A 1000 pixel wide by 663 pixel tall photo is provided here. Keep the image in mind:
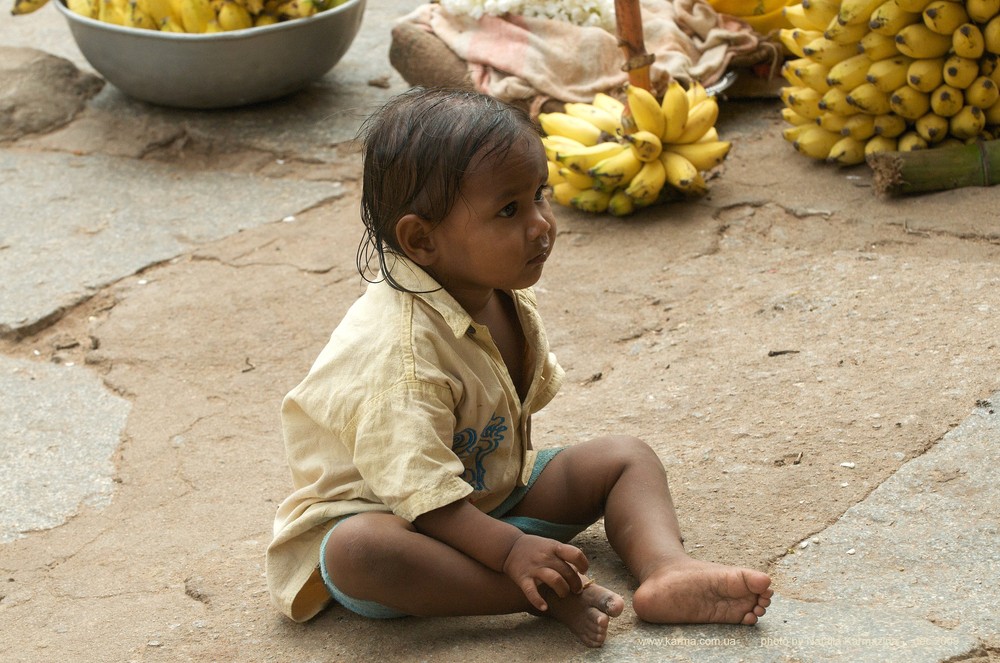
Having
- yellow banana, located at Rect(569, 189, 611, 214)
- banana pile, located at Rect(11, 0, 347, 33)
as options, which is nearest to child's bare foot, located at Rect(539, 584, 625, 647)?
yellow banana, located at Rect(569, 189, 611, 214)

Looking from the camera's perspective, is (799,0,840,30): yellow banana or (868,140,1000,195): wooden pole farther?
(799,0,840,30): yellow banana

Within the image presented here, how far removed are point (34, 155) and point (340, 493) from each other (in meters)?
3.45

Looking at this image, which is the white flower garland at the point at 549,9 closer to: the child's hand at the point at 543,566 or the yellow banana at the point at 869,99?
the yellow banana at the point at 869,99

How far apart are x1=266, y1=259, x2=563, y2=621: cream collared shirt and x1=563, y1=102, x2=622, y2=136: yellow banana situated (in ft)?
6.88

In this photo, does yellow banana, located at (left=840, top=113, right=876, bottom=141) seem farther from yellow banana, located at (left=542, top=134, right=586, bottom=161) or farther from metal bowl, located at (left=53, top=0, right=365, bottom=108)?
metal bowl, located at (left=53, top=0, right=365, bottom=108)

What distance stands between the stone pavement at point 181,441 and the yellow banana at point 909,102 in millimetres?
427

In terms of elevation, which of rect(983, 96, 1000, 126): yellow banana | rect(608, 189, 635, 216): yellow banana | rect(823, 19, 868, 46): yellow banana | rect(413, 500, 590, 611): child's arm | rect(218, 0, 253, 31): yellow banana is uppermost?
rect(218, 0, 253, 31): yellow banana

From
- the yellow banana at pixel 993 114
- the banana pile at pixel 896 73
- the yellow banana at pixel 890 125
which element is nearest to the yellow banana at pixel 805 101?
the banana pile at pixel 896 73

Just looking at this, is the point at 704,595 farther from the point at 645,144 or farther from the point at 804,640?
the point at 645,144

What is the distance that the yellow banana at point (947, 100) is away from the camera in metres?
3.72

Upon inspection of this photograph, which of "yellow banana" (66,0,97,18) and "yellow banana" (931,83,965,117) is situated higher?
"yellow banana" (66,0,97,18)

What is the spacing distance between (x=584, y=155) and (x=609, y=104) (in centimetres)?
46

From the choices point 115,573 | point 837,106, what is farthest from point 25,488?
point 837,106

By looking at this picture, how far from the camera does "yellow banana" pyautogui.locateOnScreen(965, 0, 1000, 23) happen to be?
11.7ft
